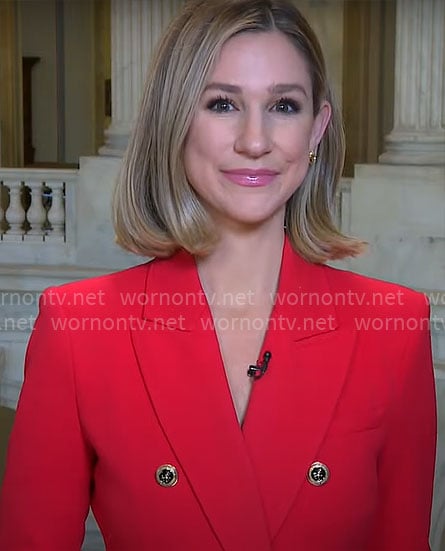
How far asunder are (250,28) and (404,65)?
580cm

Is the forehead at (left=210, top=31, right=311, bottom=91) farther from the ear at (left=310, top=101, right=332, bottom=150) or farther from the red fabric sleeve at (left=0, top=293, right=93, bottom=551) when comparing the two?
the red fabric sleeve at (left=0, top=293, right=93, bottom=551)

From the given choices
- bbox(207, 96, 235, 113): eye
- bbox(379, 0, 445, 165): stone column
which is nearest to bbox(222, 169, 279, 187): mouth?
bbox(207, 96, 235, 113): eye

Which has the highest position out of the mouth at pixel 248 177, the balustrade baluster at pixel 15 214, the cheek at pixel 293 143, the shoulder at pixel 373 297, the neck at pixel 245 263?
the cheek at pixel 293 143

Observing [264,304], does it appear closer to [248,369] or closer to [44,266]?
[248,369]

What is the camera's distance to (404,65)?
24.9ft

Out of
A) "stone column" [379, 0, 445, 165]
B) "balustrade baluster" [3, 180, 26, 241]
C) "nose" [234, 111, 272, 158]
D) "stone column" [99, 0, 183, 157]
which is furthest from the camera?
"balustrade baluster" [3, 180, 26, 241]

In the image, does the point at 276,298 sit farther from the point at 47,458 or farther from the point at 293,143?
the point at 47,458

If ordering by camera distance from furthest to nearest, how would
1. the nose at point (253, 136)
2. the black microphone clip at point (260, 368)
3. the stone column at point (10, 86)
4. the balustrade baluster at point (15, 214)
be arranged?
1. the stone column at point (10, 86)
2. the balustrade baluster at point (15, 214)
3. the black microphone clip at point (260, 368)
4. the nose at point (253, 136)

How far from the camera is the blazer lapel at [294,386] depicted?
2033mm

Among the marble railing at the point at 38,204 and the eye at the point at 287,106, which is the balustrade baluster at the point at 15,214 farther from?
the eye at the point at 287,106

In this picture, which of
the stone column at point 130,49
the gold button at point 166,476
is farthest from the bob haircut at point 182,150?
the stone column at point 130,49

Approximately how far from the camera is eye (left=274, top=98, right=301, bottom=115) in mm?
2014

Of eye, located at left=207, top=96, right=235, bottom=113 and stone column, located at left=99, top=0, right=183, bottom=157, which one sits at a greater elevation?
stone column, located at left=99, top=0, right=183, bottom=157

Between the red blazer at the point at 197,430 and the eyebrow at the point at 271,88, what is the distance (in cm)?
36
